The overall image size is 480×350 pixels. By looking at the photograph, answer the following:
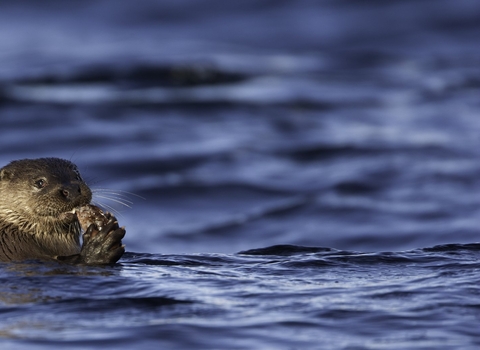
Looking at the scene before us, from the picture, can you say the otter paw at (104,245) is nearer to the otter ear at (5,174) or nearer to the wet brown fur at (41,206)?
the wet brown fur at (41,206)

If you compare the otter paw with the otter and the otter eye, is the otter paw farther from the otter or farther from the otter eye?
the otter eye

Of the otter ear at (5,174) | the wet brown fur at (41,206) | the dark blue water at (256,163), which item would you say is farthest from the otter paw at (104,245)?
the otter ear at (5,174)

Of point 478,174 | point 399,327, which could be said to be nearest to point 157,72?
point 478,174

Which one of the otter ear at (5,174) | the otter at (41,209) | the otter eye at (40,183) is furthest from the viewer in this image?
the otter ear at (5,174)

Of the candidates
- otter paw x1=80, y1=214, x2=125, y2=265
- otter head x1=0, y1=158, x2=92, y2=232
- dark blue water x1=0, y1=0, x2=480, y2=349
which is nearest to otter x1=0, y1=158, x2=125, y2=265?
otter head x1=0, y1=158, x2=92, y2=232

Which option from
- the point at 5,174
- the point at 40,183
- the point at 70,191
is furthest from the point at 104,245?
the point at 5,174

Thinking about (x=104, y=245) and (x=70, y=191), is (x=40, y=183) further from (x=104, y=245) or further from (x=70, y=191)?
(x=104, y=245)

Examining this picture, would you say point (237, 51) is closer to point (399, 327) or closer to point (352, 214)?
point (352, 214)
